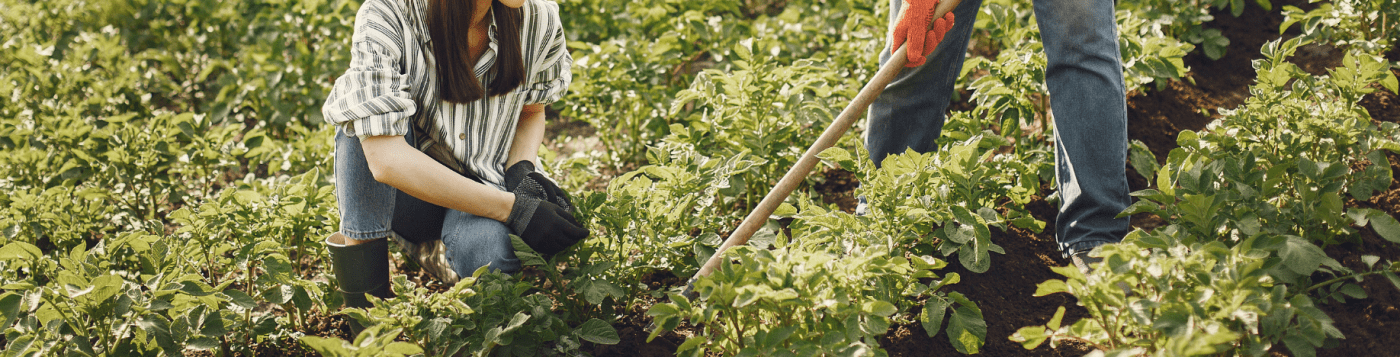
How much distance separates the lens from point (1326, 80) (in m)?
2.04

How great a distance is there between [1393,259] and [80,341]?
9.15 feet

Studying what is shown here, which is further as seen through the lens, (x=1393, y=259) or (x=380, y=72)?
(x=1393, y=259)

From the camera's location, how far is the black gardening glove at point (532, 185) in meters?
2.12

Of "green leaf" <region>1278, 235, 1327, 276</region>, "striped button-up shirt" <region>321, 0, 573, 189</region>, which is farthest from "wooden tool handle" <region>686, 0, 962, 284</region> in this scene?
"green leaf" <region>1278, 235, 1327, 276</region>

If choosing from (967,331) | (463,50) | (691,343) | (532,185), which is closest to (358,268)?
(532,185)

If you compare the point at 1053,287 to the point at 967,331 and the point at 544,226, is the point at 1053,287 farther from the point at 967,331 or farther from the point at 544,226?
the point at 544,226

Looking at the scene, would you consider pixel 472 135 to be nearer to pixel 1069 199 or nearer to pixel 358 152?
pixel 358 152

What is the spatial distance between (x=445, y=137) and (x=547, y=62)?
33 cm

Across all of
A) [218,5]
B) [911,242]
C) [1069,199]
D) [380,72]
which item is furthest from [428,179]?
[218,5]

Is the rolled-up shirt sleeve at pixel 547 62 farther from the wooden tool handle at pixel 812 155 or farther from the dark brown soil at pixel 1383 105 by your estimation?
the dark brown soil at pixel 1383 105

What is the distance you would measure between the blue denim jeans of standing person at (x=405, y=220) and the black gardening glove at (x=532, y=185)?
0.16m

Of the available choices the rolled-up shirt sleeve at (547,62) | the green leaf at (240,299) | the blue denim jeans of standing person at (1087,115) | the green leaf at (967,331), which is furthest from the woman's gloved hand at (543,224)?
the blue denim jeans of standing person at (1087,115)

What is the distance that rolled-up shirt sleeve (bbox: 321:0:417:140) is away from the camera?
1.83 meters

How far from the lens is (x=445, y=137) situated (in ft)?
6.92
